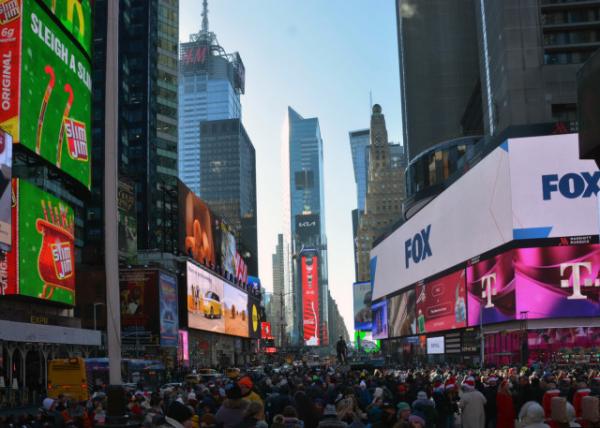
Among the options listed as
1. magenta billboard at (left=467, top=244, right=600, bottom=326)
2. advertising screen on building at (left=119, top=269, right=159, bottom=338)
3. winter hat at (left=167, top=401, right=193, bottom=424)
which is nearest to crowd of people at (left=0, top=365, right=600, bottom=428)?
winter hat at (left=167, top=401, right=193, bottom=424)

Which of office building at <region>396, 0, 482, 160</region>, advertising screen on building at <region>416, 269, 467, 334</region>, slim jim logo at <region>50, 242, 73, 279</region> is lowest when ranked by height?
advertising screen on building at <region>416, 269, 467, 334</region>

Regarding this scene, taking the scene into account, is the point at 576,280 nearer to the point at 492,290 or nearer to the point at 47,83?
the point at 492,290

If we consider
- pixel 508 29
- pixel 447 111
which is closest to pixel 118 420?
pixel 508 29

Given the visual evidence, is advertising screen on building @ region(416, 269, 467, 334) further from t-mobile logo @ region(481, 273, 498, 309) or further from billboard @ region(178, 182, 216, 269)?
billboard @ region(178, 182, 216, 269)

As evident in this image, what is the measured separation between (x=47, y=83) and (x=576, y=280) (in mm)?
42114

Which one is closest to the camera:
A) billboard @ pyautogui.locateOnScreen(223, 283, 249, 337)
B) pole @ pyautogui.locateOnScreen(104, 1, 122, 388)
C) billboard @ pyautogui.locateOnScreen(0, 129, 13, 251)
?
pole @ pyautogui.locateOnScreen(104, 1, 122, 388)

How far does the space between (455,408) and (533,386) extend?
2.85m

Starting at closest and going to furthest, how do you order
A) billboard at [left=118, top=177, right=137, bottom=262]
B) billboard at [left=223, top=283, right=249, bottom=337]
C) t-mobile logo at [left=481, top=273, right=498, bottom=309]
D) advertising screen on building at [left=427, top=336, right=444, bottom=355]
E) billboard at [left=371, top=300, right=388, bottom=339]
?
t-mobile logo at [left=481, top=273, right=498, bottom=309] < billboard at [left=118, top=177, right=137, bottom=262] < advertising screen on building at [left=427, top=336, right=444, bottom=355] < billboard at [left=223, top=283, right=249, bottom=337] < billboard at [left=371, top=300, right=388, bottom=339]

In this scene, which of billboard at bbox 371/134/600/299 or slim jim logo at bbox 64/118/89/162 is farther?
billboard at bbox 371/134/600/299

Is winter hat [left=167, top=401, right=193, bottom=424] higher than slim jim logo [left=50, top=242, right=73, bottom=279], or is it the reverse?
slim jim logo [left=50, top=242, right=73, bottom=279]

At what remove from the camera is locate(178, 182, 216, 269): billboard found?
95250 millimetres

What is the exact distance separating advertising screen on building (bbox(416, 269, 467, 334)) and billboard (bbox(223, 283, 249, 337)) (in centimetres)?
2677

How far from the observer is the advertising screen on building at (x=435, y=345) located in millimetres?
95188

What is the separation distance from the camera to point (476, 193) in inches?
3061
